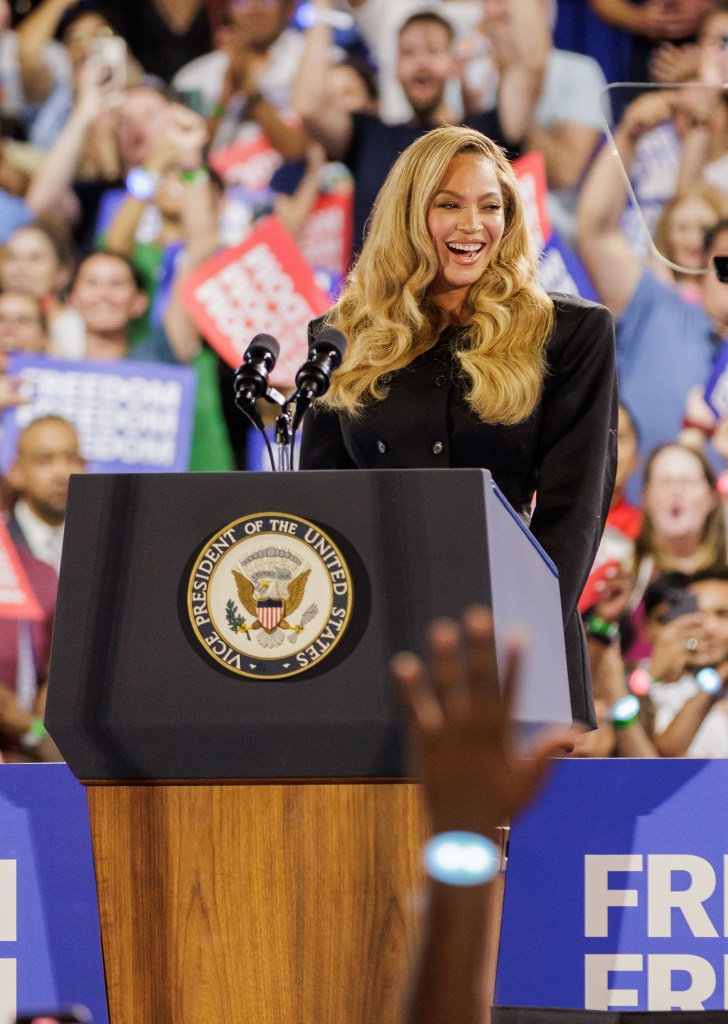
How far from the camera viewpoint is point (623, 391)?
460 centimetres

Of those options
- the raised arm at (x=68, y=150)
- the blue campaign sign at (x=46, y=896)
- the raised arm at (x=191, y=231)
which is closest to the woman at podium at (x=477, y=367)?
the blue campaign sign at (x=46, y=896)

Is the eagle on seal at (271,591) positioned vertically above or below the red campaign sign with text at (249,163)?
below

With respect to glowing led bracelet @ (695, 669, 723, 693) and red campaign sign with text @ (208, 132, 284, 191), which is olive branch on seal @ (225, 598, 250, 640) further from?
red campaign sign with text @ (208, 132, 284, 191)

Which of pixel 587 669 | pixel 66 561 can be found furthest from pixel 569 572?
pixel 66 561

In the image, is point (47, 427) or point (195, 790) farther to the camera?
point (47, 427)

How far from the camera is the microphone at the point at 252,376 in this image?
164 centimetres

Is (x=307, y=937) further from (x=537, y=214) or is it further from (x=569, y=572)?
(x=537, y=214)

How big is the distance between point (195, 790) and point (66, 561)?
251 millimetres

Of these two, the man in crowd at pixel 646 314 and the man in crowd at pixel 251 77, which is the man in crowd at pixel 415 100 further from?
the man in crowd at pixel 646 314

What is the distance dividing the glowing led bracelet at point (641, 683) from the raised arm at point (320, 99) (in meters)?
1.93

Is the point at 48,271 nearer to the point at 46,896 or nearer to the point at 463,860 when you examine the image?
the point at 46,896

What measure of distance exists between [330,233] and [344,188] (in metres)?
0.16

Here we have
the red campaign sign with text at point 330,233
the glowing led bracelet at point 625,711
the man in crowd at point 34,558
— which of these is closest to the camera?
the glowing led bracelet at point 625,711

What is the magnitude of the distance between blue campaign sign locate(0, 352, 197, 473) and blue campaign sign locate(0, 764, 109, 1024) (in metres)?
2.79
